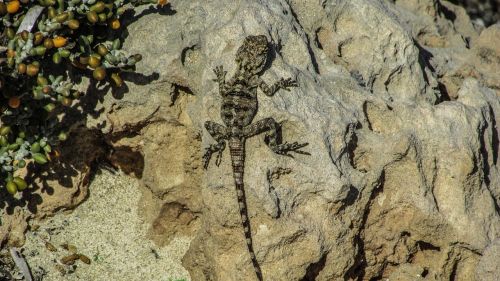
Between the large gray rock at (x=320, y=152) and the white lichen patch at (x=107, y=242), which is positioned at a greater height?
the large gray rock at (x=320, y=152)

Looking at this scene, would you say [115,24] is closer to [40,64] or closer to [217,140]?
[40,64]

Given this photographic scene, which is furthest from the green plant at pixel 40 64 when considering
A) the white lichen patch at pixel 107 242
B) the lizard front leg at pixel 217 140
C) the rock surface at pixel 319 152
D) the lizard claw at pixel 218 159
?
the lizard claw at pixel 218 159

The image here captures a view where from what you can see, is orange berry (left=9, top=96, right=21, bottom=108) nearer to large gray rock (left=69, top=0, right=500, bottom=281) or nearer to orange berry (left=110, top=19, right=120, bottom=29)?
large gray rock (left=69, top=0, right=500, bottom=281)

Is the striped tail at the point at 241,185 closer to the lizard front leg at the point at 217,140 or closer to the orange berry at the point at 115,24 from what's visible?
the lizard front leg at the point at 217,140

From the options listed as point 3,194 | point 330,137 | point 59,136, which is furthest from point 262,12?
point 3,194

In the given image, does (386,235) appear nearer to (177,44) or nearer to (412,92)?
(412,92)

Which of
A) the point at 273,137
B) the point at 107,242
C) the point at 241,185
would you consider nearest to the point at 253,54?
the point at 273,137

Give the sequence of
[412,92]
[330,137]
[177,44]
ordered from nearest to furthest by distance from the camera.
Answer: [330,137]
[177,44]
[412,92]
